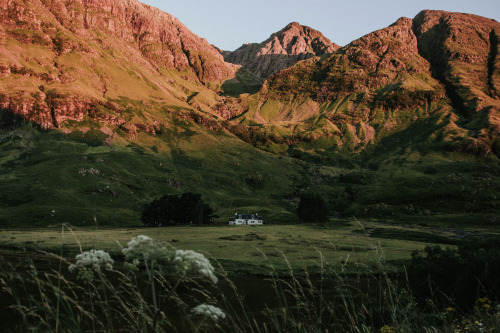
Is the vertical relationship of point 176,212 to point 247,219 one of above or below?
above

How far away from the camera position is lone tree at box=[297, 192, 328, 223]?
132200mm

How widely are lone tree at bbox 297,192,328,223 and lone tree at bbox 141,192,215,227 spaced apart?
38.2 meters

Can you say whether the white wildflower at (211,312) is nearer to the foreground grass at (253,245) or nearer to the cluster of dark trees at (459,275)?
the cluster of dark trees at (459,275)

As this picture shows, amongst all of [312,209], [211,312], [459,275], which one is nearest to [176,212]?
[312,209]

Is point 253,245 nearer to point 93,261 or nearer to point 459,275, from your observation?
point 459,275

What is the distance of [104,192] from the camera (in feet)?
544

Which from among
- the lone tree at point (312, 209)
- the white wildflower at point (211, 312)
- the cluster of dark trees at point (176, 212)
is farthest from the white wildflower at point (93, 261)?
the lone tree at point (312, 209)

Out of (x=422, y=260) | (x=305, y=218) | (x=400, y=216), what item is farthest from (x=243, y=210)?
(x=422, y=260)

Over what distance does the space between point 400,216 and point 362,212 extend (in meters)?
19.8

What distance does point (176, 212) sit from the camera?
397 ft

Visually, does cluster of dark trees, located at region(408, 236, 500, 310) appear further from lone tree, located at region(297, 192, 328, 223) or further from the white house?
the white house

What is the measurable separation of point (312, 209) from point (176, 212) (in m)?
53.4

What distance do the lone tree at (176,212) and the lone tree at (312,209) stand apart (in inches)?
1504

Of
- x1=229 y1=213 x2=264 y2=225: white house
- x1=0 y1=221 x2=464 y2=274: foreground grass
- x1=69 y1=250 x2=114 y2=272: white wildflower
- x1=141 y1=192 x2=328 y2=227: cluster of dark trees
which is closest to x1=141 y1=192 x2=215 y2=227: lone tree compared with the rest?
x1=141 y1=192 x2=328 y2=227: cluster of dark trees
